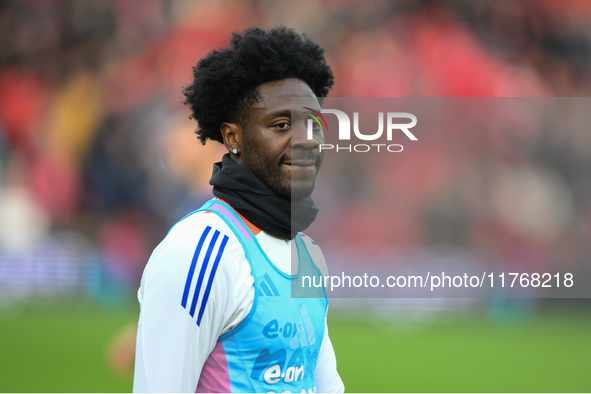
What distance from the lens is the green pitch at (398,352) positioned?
604 centimetres

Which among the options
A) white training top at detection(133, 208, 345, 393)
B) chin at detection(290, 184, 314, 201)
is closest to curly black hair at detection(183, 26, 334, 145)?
chin at detection(290, 184, 314, 201)

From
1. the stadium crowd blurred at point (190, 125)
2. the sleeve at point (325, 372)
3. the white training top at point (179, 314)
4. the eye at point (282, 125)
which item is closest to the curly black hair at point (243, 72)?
the eye at point (282, 125)

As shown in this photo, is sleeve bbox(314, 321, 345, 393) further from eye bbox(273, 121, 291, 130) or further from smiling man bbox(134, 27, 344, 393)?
eye bbox(273, 121, 291, 130)

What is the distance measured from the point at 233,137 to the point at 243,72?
0.72 feet

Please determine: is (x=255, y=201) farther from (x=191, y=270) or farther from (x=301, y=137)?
(x=191, y=270)

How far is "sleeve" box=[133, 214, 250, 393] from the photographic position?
1569 millimetres

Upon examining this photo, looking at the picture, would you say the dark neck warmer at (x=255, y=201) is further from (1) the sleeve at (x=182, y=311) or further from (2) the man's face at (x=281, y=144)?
(1) the sleeve at (x=182, y=311)


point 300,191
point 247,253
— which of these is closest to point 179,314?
point 247,253

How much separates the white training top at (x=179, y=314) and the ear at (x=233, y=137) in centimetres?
35

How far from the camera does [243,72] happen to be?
76.5 inches

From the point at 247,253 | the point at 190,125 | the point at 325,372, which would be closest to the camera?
the point at 247,253

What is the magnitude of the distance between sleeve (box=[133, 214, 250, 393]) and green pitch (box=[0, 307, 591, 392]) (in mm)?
4544

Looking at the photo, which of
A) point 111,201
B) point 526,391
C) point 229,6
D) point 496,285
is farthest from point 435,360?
point 229,6

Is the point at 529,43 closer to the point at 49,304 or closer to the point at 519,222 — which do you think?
the point at 519,222
